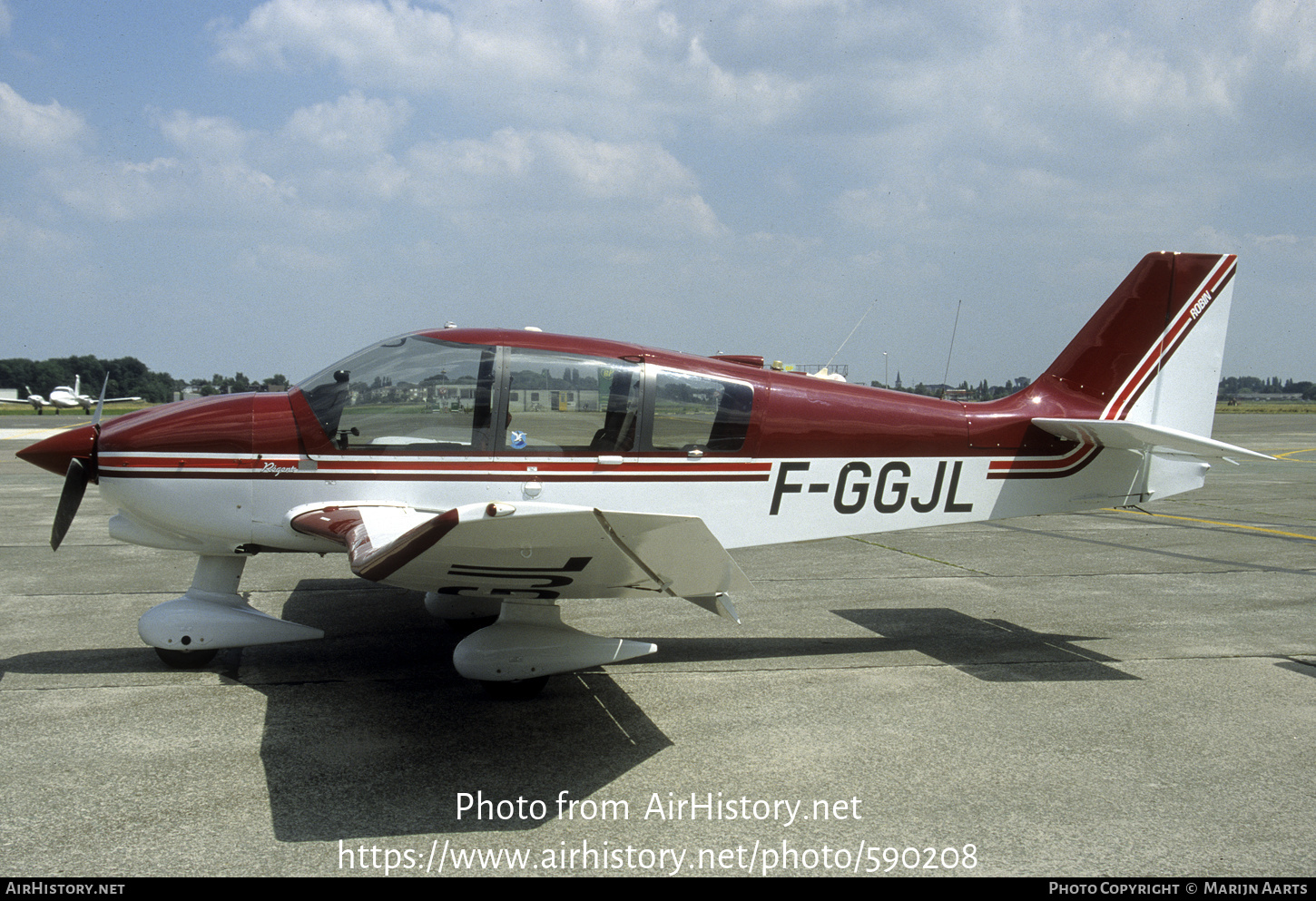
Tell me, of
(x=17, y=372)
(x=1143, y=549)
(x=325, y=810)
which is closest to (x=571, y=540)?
(x=325, y=810)

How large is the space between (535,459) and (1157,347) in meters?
4.47

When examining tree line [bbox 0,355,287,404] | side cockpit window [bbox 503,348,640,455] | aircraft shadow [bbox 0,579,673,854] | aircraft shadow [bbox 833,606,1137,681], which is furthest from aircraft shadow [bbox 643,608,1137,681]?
tree line [bbox 0,355,287,404]

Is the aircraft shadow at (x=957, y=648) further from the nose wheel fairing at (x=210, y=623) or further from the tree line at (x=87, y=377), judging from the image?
the tree line at (x=87, y=377)

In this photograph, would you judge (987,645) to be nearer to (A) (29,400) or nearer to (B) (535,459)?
(B) (535,459)

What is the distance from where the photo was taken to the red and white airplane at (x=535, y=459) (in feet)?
17.1

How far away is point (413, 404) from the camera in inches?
211

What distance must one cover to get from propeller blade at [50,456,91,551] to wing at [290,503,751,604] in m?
2.12

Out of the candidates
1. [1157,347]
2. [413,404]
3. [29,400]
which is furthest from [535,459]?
[29,400]

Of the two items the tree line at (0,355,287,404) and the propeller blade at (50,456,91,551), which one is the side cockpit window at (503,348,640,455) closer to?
the propeller blade at (50,456,91,551)

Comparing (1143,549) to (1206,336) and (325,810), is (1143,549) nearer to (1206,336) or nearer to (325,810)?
(1206,336)

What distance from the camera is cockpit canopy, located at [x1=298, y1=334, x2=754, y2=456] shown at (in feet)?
17.5

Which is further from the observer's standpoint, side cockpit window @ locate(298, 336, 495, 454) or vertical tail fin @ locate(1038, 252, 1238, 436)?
vertical tail fin @ locate(1038, 252, 1238, 436)

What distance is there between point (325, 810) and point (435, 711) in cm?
121
